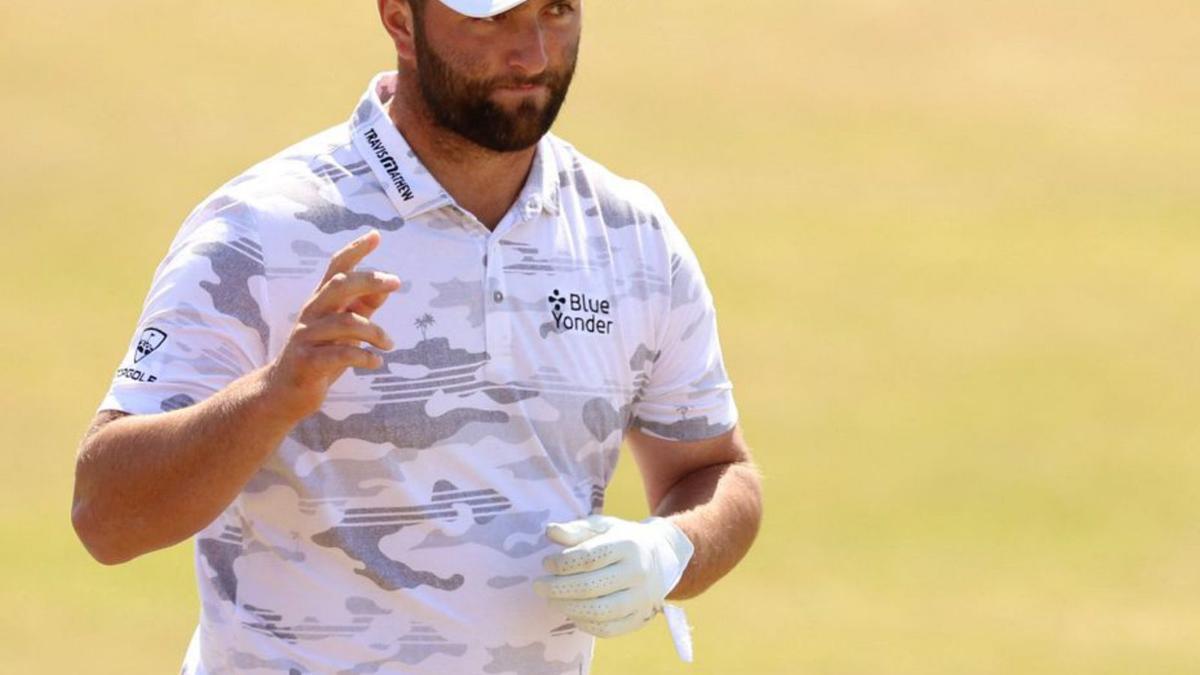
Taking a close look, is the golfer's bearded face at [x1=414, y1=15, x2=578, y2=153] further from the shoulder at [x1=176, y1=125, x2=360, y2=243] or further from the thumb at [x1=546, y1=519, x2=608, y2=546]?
the thumb at [x1=546, y1=519, x2=608, y2=546]

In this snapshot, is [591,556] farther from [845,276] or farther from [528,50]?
[845,276]

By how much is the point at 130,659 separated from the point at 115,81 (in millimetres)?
7343

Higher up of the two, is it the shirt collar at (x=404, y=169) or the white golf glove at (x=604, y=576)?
the shirt collar at (x=404, y=169)

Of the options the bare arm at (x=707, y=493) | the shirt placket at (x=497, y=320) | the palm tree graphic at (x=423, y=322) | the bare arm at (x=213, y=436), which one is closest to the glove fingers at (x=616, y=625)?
the bare arm at (x=707, y=493)

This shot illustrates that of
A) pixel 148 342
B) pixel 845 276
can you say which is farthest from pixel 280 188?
pixel 845 276

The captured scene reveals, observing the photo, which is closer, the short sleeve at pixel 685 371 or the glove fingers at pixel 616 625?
the glove fingers at pixel 616 625

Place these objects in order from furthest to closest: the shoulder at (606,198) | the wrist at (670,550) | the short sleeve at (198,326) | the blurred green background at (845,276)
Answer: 1. the blurred green background at (845,276)
2. the shoulder at (606,198)
3. the wrist at (670,550)
4. the short sleeve at (198,326)

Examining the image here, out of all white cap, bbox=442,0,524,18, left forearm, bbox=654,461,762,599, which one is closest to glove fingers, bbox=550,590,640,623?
left forearm, bbox=654,461,762,599

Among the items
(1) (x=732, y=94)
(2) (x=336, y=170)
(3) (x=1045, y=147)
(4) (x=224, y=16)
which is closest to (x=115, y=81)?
(4) (x=224, y=16)

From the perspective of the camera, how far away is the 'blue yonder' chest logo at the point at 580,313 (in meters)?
3.75

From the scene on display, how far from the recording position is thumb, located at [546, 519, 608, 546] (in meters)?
3.64

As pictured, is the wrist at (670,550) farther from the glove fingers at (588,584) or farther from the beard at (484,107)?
the beard at (484,107)

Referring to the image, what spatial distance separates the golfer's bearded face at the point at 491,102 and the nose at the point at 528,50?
0.01 metres

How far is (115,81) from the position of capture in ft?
53.2
